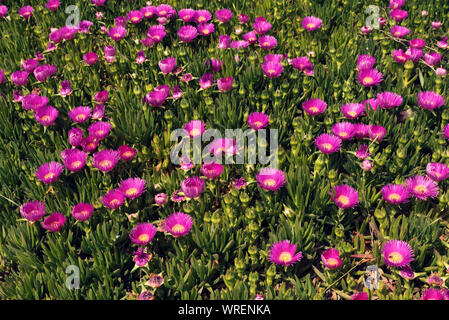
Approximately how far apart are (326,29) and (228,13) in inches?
26.7

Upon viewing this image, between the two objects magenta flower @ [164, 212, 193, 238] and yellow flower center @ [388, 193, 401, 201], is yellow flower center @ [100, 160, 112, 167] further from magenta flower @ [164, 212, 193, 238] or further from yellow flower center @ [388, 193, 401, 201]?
yellow flower center @ [388, 193, 401, 201]

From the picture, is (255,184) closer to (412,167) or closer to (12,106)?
(412,167)

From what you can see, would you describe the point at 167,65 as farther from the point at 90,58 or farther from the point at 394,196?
the point at 394,196

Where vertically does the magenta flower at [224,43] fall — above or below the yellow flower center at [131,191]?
above

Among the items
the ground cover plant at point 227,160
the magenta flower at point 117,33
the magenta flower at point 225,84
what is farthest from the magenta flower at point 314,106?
the magenta flower at point 117,33

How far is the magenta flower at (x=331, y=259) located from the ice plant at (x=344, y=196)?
201 millimetres

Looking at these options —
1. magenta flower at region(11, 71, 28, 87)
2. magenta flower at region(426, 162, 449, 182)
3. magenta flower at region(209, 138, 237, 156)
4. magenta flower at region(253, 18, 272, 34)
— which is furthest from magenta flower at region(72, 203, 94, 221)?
magenta flower at region(253, 18, 272, 34)

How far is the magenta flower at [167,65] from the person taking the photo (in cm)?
247

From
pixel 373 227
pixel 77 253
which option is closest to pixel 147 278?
pixel 77 253

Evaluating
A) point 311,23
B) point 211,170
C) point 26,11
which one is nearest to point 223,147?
point 211,170

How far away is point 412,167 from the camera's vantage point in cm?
203

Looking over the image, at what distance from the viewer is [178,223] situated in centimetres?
183

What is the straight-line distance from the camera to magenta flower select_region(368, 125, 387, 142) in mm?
2027

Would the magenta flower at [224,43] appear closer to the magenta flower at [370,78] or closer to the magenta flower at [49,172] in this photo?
the magenta flower at [370,78]
